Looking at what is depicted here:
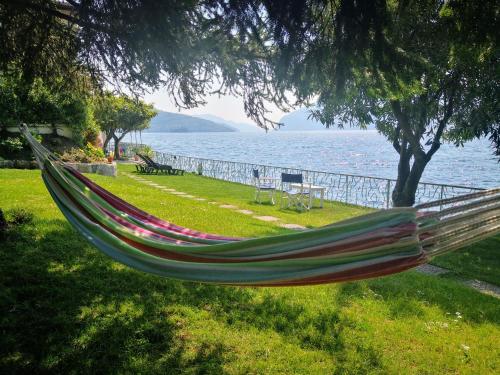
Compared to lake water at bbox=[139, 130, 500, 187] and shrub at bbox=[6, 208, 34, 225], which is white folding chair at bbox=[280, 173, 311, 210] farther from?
shrub at bbox=[6, 208, 34, 225]

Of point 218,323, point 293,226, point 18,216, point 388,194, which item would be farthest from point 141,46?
point 388,194

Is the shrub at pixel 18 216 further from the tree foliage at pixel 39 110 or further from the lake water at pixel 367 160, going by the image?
the lake water at pixel 367 160

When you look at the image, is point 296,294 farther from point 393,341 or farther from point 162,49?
point 162,49

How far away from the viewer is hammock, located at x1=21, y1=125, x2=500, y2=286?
192 centimetres

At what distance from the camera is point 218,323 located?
3031mm

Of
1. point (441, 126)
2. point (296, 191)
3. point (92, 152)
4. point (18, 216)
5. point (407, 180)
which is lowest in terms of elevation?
point (296, 191)

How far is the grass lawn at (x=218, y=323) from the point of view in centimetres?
257

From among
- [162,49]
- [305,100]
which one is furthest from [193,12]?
[305,100]

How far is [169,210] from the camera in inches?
268

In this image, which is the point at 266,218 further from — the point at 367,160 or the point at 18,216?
the point at 367,160

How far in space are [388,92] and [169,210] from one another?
4006 millimetres

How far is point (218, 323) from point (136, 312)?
601 mm

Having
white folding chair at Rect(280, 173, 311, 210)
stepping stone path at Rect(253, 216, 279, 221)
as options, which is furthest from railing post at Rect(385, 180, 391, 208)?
stepping stone path at Rect(253, 216, 279, 221)

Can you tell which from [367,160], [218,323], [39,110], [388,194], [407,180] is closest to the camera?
[218,323]
